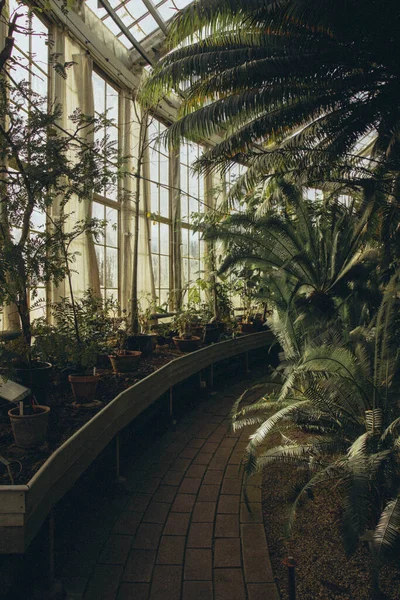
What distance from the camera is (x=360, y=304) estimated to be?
438 cm

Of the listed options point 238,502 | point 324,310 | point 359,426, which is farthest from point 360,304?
point 238,502

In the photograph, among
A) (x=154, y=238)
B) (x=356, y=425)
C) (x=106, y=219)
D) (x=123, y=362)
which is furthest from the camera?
A: (x=154, y=238)

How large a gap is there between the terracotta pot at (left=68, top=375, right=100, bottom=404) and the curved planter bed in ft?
1.03

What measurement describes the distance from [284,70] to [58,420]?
399cm

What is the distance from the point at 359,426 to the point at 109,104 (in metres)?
7.09

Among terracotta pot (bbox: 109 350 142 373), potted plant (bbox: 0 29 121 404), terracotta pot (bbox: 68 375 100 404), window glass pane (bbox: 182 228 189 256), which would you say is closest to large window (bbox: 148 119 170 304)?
window glass pane (bbox: 182 228 189 256)

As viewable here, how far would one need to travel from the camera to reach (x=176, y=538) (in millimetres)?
2617

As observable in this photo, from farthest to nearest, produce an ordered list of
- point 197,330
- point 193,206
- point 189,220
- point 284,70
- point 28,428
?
point 193,206, point 189,220, point 197,330, point 284,70, point 28,428

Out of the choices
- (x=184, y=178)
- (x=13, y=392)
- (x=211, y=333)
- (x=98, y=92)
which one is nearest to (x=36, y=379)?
(x=13, y=392)

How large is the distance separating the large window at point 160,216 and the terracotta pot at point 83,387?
5616mm

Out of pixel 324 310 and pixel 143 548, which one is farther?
pixel 324 310

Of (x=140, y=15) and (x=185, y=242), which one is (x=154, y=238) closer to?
(x=185, y=242)

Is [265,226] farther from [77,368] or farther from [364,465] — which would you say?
[364,465]

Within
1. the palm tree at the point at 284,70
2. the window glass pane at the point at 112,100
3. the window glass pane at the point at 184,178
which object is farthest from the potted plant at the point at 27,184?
the window glass pane at the point at 184,178
